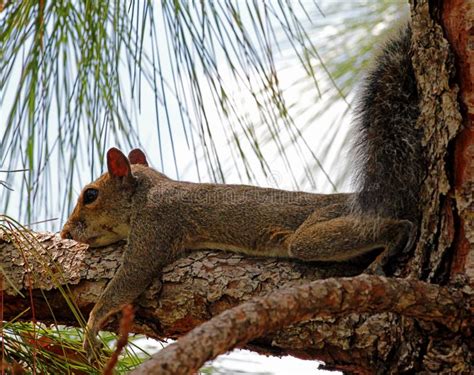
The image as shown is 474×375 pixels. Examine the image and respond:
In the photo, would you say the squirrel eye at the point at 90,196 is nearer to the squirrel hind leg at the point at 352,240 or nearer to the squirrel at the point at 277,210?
the squirrel at the point at 277,210

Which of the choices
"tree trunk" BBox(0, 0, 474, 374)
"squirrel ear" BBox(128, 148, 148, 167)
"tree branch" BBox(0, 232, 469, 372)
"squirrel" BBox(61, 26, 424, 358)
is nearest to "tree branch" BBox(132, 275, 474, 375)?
"tree trunk" BBox(0, 0, 474, 374)

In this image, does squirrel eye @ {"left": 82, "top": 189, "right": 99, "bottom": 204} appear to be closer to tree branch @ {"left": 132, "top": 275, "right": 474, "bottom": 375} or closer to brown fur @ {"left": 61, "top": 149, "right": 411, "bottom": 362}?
brown fur @ {"left": 61, "top": 149, "right": 411, "bottom": 362}

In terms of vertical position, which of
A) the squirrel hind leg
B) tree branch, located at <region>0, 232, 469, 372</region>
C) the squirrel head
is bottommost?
tree branch, located at <region>0, 232, 469, 372</region>

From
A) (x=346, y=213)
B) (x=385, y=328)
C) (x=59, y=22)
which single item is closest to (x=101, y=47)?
(x=59, y=22)

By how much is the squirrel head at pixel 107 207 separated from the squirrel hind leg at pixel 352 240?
19.9 inches

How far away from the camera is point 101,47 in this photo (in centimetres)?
171

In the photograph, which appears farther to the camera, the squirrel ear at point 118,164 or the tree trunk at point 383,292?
the squirrel ear at point 118,164

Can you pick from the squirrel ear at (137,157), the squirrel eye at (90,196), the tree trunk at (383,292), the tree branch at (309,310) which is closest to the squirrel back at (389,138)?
the tree trunk at (383,292)

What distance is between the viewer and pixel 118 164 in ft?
6.55

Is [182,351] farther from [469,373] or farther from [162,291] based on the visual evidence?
[162,291]

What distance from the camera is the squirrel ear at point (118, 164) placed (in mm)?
1968

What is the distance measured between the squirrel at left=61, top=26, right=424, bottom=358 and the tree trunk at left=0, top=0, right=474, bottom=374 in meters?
0.07

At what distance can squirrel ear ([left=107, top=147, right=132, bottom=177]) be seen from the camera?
1.97 meters

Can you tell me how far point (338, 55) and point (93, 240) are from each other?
130 centimetres
